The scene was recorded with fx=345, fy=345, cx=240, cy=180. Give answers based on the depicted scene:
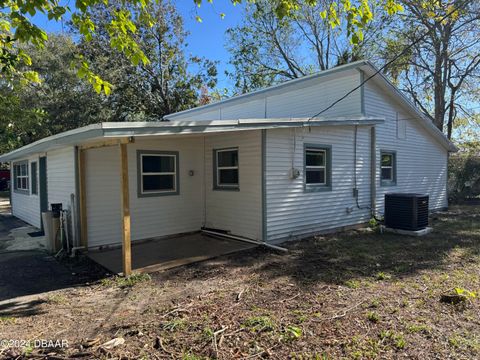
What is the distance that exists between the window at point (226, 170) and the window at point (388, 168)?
540 centimetres

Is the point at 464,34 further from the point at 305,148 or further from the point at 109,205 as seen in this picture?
the point at 109,205

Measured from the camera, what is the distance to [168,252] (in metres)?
7.45

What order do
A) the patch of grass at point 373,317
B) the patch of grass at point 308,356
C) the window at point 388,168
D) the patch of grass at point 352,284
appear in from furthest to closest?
1. the window at point 388,168
2. the patch of grass at point 352,284
3. the patch of grass at point 373,317
4. the patch of grass at point 308,356

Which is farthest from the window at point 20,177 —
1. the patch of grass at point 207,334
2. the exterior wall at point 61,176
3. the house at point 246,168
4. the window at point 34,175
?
the patch of grass at point 207,334

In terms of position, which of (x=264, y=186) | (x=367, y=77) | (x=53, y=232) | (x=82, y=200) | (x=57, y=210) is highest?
(x=367, y=77)

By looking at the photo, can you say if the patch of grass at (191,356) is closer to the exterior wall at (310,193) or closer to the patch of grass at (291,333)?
the patch of grass at (291,333)

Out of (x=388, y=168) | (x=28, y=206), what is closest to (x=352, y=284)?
(x=388, y=168)

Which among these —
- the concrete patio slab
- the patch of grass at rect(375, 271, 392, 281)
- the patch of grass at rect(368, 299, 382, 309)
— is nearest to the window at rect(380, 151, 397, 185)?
the concrete patio slab

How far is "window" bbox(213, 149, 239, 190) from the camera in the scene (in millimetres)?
8711

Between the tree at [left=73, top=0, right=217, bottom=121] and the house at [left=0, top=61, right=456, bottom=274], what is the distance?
10789mm

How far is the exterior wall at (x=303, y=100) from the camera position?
10805 millimetres

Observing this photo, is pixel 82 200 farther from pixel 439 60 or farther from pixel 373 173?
pixel 439 60

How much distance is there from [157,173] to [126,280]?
11.4 feet

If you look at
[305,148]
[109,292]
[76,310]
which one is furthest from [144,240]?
[305,148]
